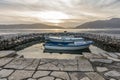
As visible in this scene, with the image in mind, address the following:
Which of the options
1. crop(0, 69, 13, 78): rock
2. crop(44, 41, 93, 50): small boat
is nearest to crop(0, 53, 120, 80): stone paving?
crop(0, 69, 13, 78): rock

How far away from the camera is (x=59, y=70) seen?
497 cm

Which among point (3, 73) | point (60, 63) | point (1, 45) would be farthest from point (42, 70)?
point (1, 45)

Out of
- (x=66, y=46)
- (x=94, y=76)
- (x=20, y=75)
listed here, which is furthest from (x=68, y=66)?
(x=66, y=46)

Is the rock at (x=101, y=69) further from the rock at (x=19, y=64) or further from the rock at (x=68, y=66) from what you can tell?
the rock at (x=19, y=64)

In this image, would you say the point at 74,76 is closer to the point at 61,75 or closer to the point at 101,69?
the point at 61,75

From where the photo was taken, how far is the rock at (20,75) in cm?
425

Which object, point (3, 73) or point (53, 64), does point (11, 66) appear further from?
point (53, 64)

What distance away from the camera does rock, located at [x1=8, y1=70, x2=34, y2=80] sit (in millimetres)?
4246

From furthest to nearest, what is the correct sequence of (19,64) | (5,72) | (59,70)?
(19,64) < (59,70) < (5,72)

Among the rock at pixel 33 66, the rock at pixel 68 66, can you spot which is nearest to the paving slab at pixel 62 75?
the rock at pixel 68 66

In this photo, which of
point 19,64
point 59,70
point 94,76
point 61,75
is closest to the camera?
point 94,76

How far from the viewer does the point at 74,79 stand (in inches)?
165

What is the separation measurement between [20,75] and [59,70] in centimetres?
147

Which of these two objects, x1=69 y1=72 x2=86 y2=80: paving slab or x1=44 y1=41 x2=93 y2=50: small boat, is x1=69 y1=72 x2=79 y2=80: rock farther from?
x1=44 y1=41 x2=93 y2=50: small boat
